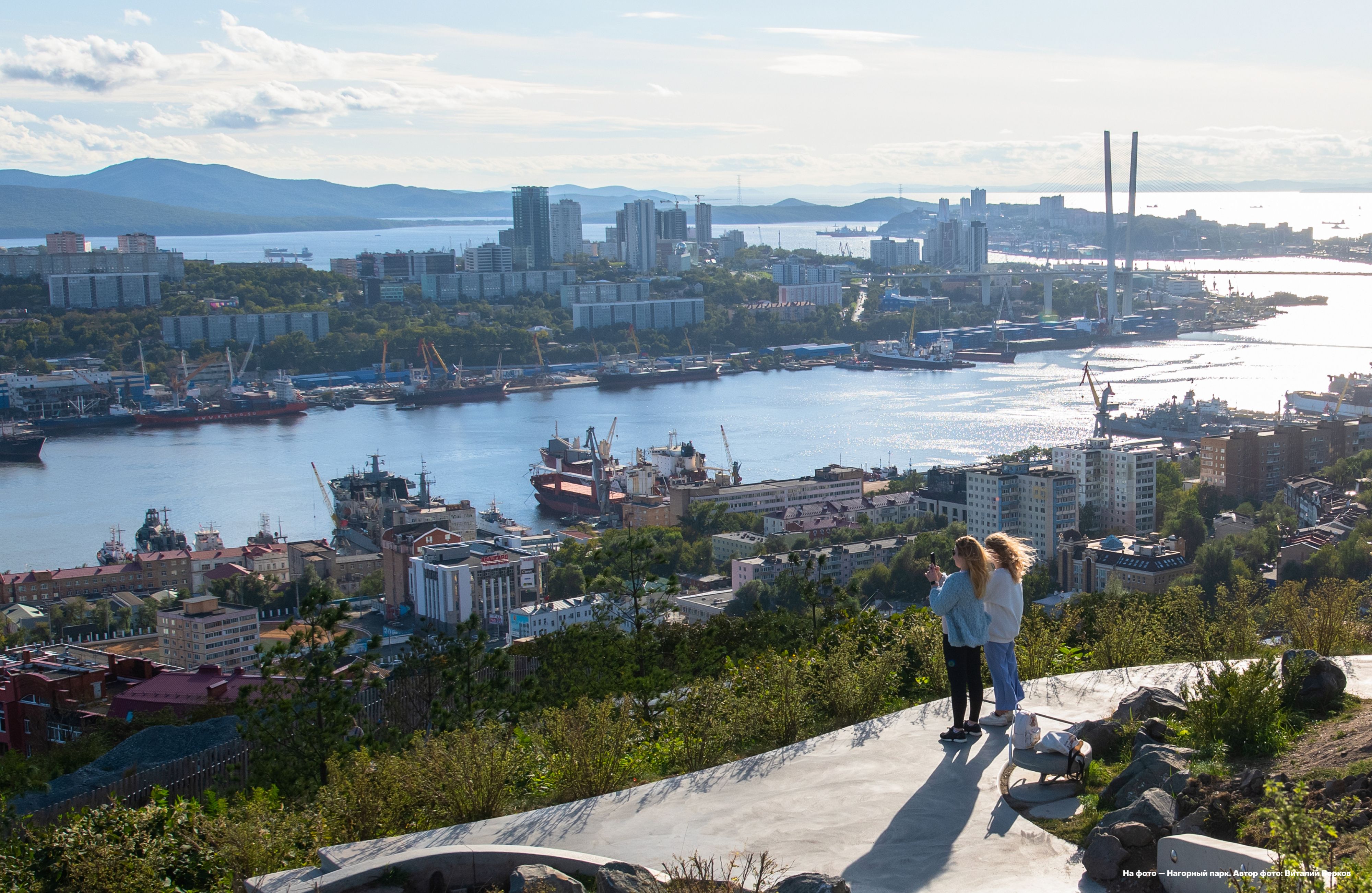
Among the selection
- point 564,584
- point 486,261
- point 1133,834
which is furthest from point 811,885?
point 486,261

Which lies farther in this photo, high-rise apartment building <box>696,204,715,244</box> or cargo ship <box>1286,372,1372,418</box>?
high-rise apartment building <box>696,204,715,244</box>

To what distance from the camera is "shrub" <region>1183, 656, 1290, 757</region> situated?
1.12 metres

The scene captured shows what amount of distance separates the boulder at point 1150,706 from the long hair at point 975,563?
181mm

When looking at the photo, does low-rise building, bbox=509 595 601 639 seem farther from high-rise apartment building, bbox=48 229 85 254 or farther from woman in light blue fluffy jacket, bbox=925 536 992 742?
high-rise apartment building, bbox=48 229 85 254

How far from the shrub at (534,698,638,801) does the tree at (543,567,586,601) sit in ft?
21.1

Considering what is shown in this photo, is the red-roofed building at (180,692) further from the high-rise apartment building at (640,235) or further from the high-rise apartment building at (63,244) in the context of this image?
the high-rise apartment building at (640,235)

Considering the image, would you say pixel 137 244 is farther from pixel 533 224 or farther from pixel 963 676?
pixel 963 676

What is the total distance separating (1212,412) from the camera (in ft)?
44.9

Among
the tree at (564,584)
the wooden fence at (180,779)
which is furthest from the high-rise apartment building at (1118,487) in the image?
the wooden fence at (180,779)

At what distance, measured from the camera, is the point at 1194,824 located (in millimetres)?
921

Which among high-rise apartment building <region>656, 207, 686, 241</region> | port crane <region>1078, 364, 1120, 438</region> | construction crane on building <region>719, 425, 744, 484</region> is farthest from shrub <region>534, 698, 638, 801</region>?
high-rise apartment building <region>656, 207, 686, 241</region>

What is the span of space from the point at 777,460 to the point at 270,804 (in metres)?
11.7

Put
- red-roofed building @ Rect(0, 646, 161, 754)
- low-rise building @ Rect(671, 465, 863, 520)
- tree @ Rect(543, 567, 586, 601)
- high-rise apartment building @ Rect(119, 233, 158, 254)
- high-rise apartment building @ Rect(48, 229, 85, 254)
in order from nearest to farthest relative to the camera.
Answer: red-roofed building @ Rect(0, 646, 161, 754) < tree @ Rect(543, 567, 586, 601) < low-rise building @ Rect(671, 465, 863, 520) < high-rise apartment building @ Rect(48, 229, 85, 254) < high-rise apartment building @ Rect(119, 233, 158, 254)

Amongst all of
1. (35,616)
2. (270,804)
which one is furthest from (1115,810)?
(35,616)
